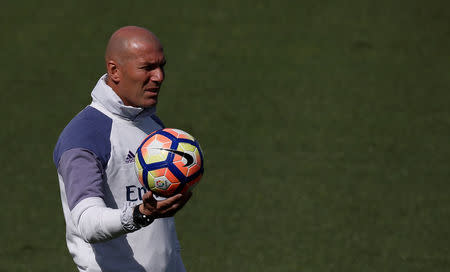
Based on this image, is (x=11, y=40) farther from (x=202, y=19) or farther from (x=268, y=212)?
(x=268, y=212)

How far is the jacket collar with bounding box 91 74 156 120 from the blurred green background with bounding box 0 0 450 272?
5254 mm

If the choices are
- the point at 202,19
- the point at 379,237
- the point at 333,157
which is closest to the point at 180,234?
the point at 379,237

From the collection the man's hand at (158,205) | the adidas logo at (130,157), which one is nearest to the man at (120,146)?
the adidas logo at (130,157)

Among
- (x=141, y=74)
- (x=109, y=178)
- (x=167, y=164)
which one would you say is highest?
(x=141, y=74)

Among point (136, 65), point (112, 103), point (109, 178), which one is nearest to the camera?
point (109, 178)

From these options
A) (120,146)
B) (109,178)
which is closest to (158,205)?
(109,178)

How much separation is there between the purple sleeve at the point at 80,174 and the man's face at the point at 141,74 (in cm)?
68

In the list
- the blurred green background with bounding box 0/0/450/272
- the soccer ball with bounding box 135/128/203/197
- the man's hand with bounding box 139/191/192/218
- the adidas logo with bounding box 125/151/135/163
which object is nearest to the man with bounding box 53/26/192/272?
the adidas logo with bounding box 125/151/135/163

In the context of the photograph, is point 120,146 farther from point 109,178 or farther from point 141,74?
point 141,74

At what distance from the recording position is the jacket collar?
5852mm

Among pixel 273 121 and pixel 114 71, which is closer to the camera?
pixel 114 71

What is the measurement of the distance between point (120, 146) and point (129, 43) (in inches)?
31.3

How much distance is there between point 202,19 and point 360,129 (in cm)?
688

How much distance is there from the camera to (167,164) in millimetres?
5402
